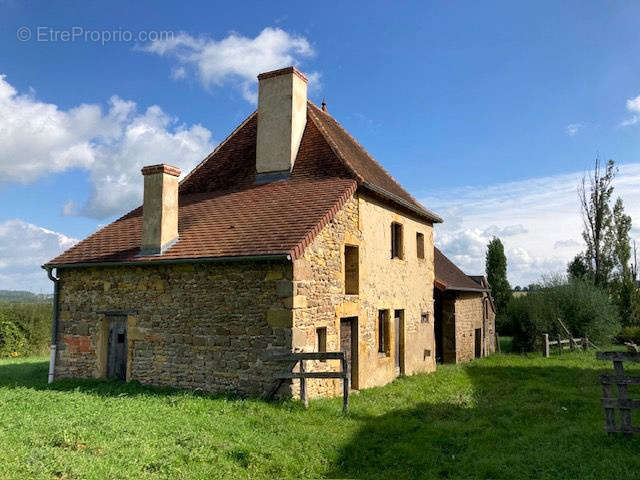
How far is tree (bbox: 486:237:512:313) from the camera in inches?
1359

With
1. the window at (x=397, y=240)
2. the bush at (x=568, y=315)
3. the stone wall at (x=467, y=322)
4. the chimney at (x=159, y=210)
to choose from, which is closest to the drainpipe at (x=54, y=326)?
the chimney at (x=159, y=210)

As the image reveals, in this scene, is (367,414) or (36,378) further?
(36,378)

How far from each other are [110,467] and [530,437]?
19.9ft

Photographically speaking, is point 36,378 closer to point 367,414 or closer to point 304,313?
point 304,313

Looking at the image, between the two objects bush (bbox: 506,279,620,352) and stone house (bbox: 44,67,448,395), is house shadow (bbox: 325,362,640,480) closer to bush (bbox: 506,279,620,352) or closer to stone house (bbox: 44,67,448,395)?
stone house (bbox: 44,67,448,395)

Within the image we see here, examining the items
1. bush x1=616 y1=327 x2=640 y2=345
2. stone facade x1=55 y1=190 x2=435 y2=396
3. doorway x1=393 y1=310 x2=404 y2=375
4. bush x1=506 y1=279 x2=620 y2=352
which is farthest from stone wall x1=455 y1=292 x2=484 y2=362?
bush x1=616 y1=327 x2=640 y2=345

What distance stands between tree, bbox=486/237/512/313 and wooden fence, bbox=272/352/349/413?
89.0ft

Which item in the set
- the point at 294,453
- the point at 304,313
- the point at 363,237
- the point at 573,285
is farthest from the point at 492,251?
the point at 294,453

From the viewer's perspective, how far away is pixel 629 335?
2756cm

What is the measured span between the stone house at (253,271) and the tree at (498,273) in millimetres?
21211

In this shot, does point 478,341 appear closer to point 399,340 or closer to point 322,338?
point 399,340

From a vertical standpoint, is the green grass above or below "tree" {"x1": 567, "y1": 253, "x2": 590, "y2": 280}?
below

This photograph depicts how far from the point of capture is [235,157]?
14.7 meters

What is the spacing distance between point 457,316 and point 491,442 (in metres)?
12.5
